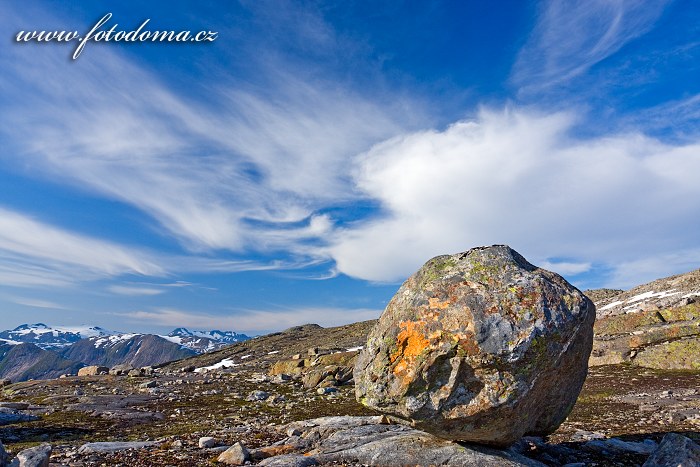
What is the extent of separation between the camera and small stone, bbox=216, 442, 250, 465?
14.0 meters

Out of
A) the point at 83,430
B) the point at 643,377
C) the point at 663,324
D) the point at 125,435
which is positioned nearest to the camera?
the point at 125,435

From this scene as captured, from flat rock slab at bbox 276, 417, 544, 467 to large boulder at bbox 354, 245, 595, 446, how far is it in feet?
1.82

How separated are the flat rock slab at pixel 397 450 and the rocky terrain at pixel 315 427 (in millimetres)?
37

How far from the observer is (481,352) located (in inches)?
465

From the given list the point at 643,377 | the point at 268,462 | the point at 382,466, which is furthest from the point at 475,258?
the point at 643,377

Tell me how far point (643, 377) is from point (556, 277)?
29.4 metres

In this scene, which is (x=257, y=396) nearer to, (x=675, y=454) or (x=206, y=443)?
(x=206, y=443)

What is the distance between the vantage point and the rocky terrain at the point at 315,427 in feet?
44.4

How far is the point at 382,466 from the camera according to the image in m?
12.8

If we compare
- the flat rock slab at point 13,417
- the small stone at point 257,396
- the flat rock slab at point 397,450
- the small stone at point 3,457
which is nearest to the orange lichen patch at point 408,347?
the flat rock slab at point 397,450

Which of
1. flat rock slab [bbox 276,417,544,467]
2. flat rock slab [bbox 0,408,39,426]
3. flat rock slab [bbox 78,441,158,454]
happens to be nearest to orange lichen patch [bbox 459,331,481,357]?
flat rock slab [bbox 276,417,544,467]

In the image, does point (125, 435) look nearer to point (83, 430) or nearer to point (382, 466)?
point (83, 430)

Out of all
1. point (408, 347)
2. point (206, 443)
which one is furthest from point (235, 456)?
point (408, 347)

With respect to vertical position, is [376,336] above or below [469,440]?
above
